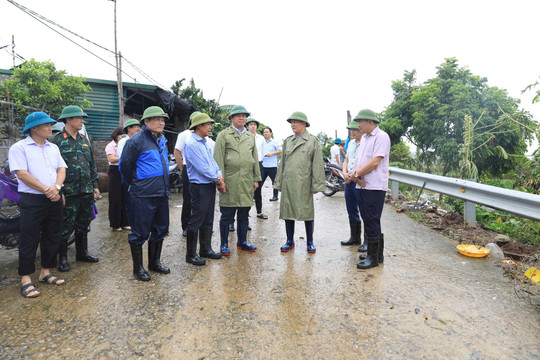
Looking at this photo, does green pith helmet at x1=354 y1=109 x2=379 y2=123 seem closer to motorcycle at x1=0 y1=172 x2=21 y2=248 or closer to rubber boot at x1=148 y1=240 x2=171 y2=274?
rubber boot at x1=148 y1=240 x2=171 y2=274

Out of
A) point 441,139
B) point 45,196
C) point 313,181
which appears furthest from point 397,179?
point 441,139

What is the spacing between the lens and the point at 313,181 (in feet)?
15.0

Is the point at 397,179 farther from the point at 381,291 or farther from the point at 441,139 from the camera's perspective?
the point at 441,139

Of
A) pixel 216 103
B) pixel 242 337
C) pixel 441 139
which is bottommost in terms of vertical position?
pixel 242 337

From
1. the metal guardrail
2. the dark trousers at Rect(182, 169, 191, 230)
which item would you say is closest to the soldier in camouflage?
the dark trousers at Rect(182, 169, 191, 230)

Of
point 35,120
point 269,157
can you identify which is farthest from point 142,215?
point 269,157

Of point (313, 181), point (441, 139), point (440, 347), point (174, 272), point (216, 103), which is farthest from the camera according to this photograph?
point (216, 103)

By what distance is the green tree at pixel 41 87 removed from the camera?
10.8 metres

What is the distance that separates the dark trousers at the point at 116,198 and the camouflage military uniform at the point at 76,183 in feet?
4.33

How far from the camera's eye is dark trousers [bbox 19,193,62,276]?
333 centimetres

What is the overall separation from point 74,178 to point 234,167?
1.91 metres

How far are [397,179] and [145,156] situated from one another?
20.6ft

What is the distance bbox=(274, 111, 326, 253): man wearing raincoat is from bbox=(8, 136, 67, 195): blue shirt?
2.71m

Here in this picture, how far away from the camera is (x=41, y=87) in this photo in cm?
1104
